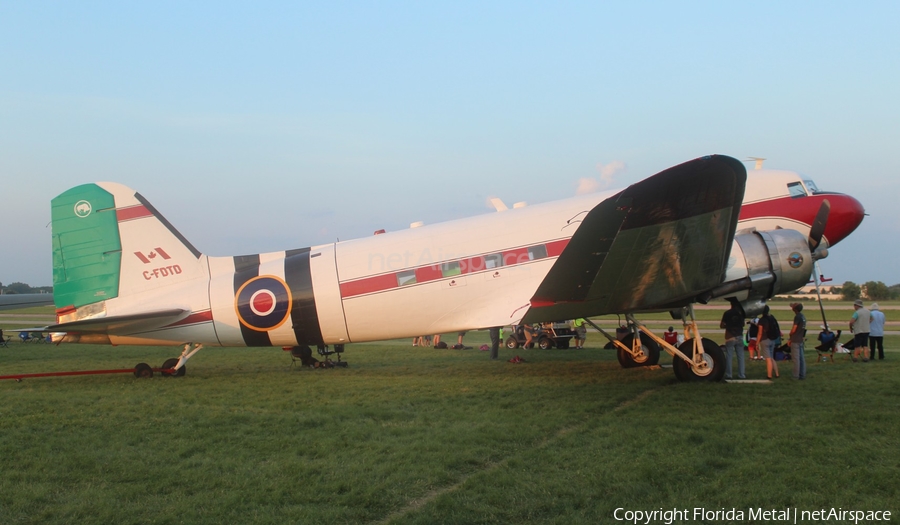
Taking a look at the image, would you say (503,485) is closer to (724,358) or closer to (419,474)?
(419,474)

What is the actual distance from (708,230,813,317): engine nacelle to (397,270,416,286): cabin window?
515 centimetres

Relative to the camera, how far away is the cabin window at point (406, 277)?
1110 cm

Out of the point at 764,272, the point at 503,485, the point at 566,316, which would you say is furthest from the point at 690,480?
the point at 764,272

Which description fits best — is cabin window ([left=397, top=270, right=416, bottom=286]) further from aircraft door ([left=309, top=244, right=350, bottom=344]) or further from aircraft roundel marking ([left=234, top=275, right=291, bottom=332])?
aircraft roundel marking ([left=234, top=275, right=291, bottom=332])

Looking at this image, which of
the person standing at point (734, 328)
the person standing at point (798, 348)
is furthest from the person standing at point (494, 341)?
the person standing at point (798, 348)

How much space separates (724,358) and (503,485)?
649cm

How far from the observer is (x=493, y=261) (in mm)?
11016

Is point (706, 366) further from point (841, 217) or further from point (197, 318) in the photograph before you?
point (197, 318)

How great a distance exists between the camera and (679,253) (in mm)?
8945

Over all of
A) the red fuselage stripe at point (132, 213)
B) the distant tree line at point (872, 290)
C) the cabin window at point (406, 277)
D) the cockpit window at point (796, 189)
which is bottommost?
the distant tree line at point (872, 290)

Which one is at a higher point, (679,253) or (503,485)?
(679,253)

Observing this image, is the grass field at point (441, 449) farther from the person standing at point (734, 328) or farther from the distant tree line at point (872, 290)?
the distant tree line at point (872, 290)

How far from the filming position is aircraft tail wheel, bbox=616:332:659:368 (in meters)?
12.5

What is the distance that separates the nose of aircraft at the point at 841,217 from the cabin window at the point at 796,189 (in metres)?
0.51
